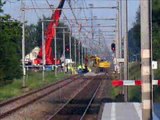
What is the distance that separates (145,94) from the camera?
14.5 metres

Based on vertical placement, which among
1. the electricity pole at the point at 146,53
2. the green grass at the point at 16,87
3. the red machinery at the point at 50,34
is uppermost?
the red machinery at the point at 50,34

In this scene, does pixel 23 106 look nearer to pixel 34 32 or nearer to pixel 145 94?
pixel 145 94

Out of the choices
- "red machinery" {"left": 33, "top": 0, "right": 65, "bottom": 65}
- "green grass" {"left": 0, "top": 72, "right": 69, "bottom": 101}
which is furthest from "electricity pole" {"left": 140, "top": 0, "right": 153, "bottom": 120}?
"red machinery" {"left": 33, "top": 0, "right": 65, "bottom": 65}

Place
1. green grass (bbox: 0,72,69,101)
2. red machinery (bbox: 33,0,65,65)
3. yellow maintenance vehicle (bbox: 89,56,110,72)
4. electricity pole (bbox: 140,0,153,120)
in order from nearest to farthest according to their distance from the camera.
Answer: electricity pole (bbox: 140,0,153,120), green grass (bbox: 0,72,69,101), red machinery (bbox: 33,0,65,65), yellow maintenance vehicle (bbox: 89,56,110,72)

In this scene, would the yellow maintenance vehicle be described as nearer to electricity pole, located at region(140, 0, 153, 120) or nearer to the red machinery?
the red machinery

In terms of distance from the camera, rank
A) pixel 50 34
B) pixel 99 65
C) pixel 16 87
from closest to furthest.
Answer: pixel 16 87 < pixel 50 34 < pixel 99 65

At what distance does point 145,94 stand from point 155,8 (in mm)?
36052

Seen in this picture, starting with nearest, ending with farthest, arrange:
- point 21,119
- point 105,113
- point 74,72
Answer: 1. point 105,113
2. point 21,119
3. point 74,72

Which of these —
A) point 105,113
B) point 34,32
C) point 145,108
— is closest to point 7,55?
point 105,113

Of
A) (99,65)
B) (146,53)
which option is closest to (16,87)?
(146,53)

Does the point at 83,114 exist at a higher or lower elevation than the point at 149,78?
lower

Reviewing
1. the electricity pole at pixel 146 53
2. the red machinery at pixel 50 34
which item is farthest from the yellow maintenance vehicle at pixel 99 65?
the electricity pole at pixel 146 53

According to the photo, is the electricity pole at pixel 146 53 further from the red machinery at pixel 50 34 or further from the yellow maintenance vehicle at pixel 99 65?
the yellow maintenance vehicle at pixel 99 65

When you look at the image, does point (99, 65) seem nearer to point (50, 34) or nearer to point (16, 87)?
point (50, 34)
